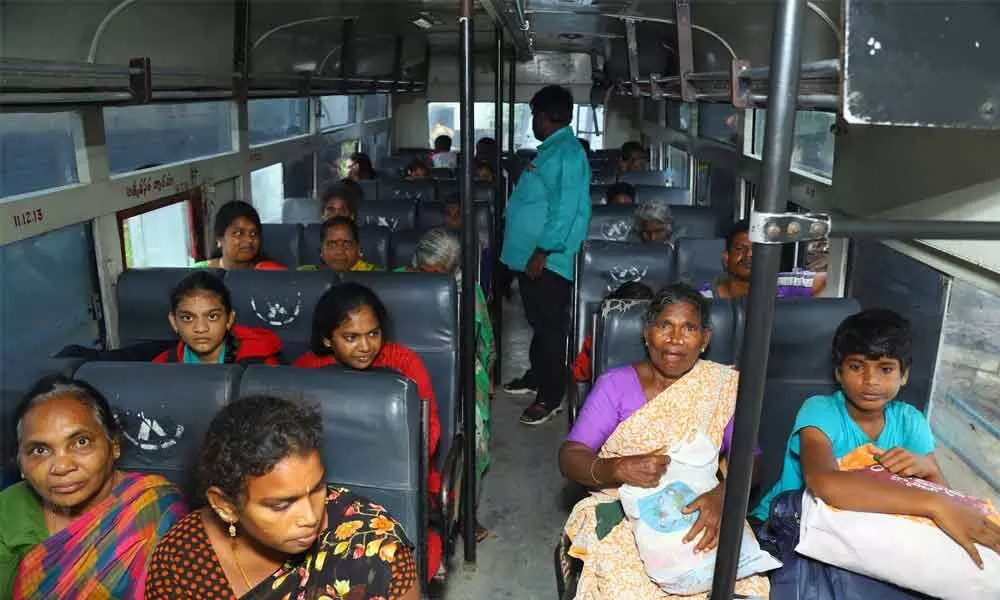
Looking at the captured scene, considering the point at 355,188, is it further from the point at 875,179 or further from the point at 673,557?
the point at 673,557

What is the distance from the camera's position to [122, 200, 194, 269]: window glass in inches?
151

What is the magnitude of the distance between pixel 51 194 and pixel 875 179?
339cm

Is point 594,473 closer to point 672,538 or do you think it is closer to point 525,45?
point 672,538

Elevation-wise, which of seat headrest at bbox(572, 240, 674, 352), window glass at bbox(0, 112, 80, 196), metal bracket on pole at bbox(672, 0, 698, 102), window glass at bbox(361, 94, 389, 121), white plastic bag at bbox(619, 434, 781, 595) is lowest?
white plastic bag at bbox(619, 434, 781, 595)

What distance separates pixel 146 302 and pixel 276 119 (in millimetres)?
3579

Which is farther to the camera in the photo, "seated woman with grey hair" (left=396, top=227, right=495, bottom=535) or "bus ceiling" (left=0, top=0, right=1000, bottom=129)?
"seated woman with grey hair" (left=396, top=227, right=495, bottom=535)

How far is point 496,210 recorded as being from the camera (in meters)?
5.88

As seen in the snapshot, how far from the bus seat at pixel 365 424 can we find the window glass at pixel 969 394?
69.5 inches

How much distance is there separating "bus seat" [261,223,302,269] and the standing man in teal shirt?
54.9 inches

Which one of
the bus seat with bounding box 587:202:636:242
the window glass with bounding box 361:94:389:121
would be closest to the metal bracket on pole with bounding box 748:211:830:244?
the bus seat with bounding box 587:202:636:242

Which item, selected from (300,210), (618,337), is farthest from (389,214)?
(618,337)

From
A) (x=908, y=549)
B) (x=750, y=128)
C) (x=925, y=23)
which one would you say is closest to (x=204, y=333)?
(x=908, y=549)

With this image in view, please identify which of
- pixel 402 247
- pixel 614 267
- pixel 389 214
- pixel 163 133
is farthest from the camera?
pixel 389 214

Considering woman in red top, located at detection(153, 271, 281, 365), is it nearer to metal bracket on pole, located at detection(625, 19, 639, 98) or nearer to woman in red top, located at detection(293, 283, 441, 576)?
woman in red top, located at detection(293, 283, 441, 576)
